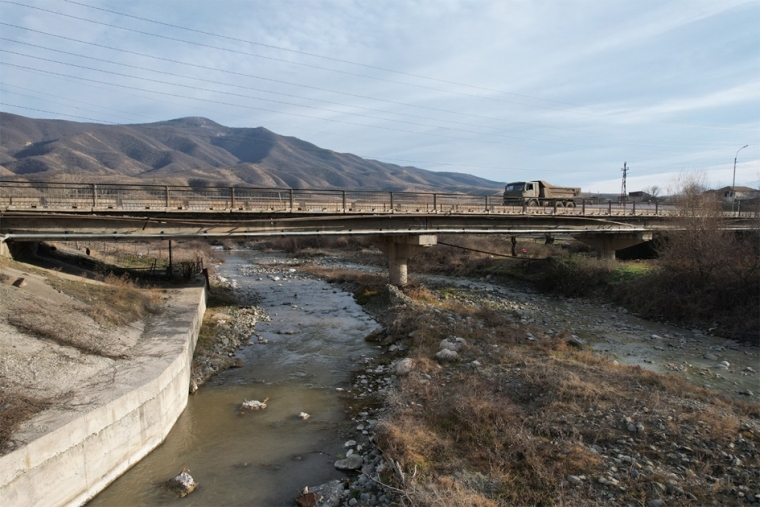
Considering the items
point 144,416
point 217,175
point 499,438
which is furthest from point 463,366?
point 217,175

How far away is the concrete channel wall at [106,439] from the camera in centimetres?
707

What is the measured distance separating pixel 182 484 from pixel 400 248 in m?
21.2

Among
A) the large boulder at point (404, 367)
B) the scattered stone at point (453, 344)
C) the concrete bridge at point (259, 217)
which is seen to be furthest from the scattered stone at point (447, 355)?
the concrete bridge at point (259, 217)

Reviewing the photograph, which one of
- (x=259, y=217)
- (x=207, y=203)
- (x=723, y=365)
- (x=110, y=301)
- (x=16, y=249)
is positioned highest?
(x=207, y=203)

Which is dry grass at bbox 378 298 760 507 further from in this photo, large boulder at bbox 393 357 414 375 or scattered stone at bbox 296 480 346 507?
scattered stone at bbox 296 480 346 507

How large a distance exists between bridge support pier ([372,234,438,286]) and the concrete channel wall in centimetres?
1709

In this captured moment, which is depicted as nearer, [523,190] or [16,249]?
[16,249]

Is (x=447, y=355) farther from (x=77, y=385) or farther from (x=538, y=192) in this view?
(x=538, y=192)

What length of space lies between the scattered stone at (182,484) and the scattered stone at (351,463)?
9.69 feet

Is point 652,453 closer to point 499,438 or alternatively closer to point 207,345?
point 499,438

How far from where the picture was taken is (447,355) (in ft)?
50.9

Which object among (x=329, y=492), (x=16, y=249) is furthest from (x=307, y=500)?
(x=16, y=249)

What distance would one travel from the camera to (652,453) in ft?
27.8

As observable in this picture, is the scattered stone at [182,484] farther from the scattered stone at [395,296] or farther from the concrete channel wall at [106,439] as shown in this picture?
the scattered stone at [395,296]
